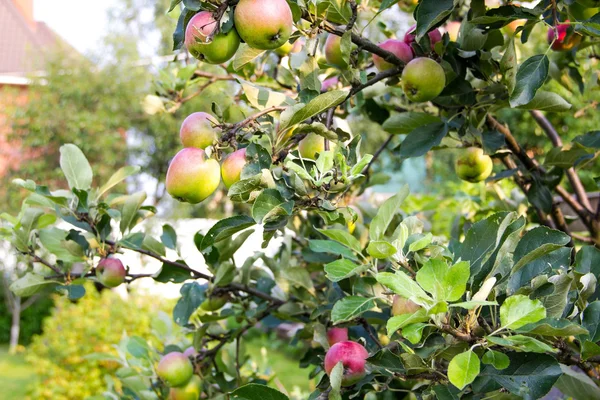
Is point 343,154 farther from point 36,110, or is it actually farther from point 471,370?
point 36,110

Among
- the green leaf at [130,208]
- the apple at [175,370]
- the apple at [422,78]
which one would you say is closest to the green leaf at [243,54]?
the apple at [422,78]

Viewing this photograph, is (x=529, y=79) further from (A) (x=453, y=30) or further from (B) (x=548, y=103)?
(A) (x=453, y=30)

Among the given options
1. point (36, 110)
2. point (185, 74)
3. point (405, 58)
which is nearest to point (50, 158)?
point (36, 110)

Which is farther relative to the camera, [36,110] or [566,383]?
[36,110]

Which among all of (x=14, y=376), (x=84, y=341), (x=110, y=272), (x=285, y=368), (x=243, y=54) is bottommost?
(x=285, y=368)

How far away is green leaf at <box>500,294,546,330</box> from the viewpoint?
22.1 inches

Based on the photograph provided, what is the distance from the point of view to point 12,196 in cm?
807

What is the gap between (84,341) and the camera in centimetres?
389

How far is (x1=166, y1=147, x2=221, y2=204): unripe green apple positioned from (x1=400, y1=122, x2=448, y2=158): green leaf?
15.6 inches

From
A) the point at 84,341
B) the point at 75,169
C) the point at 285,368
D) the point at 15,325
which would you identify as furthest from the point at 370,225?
the point at 15,325

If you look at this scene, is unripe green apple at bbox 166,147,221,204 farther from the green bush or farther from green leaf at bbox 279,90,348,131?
the green bush

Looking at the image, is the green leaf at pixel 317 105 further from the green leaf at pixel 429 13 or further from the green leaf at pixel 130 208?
the green leaf at pixel 130 208

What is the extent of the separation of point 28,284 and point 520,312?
902 millimetres

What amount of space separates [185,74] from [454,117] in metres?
0.64
